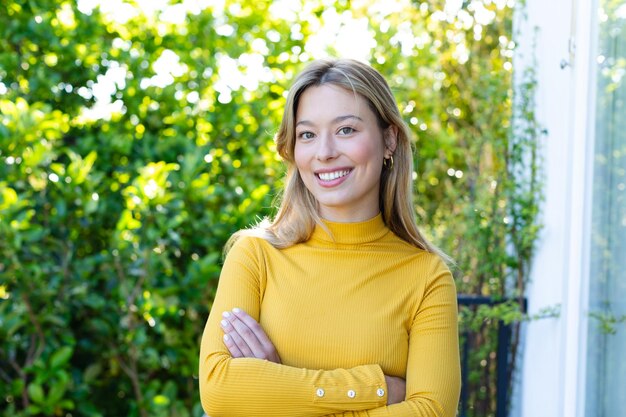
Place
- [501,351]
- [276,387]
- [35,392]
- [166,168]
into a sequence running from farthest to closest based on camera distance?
[501,351] < [166,168] < [35,392] < [276,387]

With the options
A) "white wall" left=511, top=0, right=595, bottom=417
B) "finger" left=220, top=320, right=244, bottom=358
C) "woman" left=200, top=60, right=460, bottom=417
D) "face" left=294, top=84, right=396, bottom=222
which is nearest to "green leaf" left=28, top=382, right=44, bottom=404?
"woman" left=200, top=60, right=460, bottom=417

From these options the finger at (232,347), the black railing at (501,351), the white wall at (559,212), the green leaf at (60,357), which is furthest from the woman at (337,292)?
the black railing at (501,351)

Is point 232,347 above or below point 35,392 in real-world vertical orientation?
above

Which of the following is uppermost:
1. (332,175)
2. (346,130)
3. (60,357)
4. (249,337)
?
(346,130)

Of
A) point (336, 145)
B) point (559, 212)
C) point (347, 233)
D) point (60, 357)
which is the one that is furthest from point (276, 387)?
point (559, 212)

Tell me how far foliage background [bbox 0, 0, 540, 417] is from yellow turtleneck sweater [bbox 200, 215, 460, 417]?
1.22m

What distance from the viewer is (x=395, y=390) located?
6.70ft

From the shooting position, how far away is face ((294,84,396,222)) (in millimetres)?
2137

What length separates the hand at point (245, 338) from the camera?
2035 mm

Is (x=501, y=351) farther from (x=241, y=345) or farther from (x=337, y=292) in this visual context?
(x=241, y=345)

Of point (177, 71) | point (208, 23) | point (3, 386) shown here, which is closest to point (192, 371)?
point (3, 386)

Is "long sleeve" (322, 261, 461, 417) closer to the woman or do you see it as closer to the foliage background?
the woman

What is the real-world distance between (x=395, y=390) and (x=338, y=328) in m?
0.19

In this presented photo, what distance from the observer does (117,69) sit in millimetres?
3938
